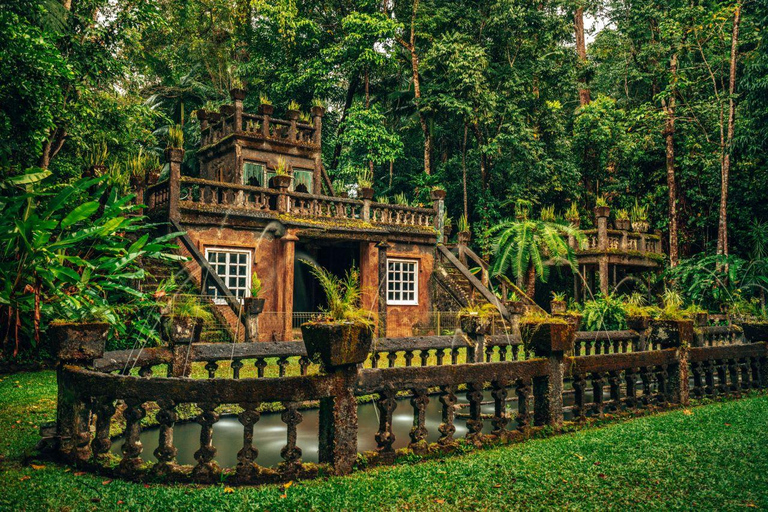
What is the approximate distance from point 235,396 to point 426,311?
15.5 meters

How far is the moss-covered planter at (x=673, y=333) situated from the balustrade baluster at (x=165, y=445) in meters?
7.39

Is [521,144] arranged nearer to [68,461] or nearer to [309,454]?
[309,454]

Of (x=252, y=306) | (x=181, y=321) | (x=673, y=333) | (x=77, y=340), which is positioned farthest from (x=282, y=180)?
(x=77, y=340)

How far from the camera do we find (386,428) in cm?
525

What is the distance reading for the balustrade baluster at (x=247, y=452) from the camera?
452cm

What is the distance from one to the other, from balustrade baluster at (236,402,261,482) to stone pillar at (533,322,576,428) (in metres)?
3.64

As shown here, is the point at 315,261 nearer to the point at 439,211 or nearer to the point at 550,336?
the point at 439,211

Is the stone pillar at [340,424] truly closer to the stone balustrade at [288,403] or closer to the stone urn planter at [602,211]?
the stone balustrade at [288,403]

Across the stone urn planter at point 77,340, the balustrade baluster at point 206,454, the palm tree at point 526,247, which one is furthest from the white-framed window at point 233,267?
the balustrade baluster at point 206,454

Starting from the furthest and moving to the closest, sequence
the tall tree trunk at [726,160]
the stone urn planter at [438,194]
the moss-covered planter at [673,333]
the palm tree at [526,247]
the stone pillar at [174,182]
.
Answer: the stone urn planter at [438,194]
the tall tree trunk at [726,160]
the palm tree at [526,247]
the stone pillar at [174,182]
the moss-covered planter at [673,333]

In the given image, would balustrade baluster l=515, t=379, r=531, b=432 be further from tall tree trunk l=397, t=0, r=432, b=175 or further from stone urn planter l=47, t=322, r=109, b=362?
tall tree trunk l=397, t=0, r=432, b=175

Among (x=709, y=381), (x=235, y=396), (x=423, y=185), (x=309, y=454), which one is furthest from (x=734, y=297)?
(x=235, y=396)

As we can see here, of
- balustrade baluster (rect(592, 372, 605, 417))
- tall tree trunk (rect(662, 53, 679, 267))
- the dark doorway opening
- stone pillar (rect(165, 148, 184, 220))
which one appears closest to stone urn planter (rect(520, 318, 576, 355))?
balustrade baluster (rect(592, 372, 605, 417))

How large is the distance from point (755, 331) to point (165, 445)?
34.4 feet
